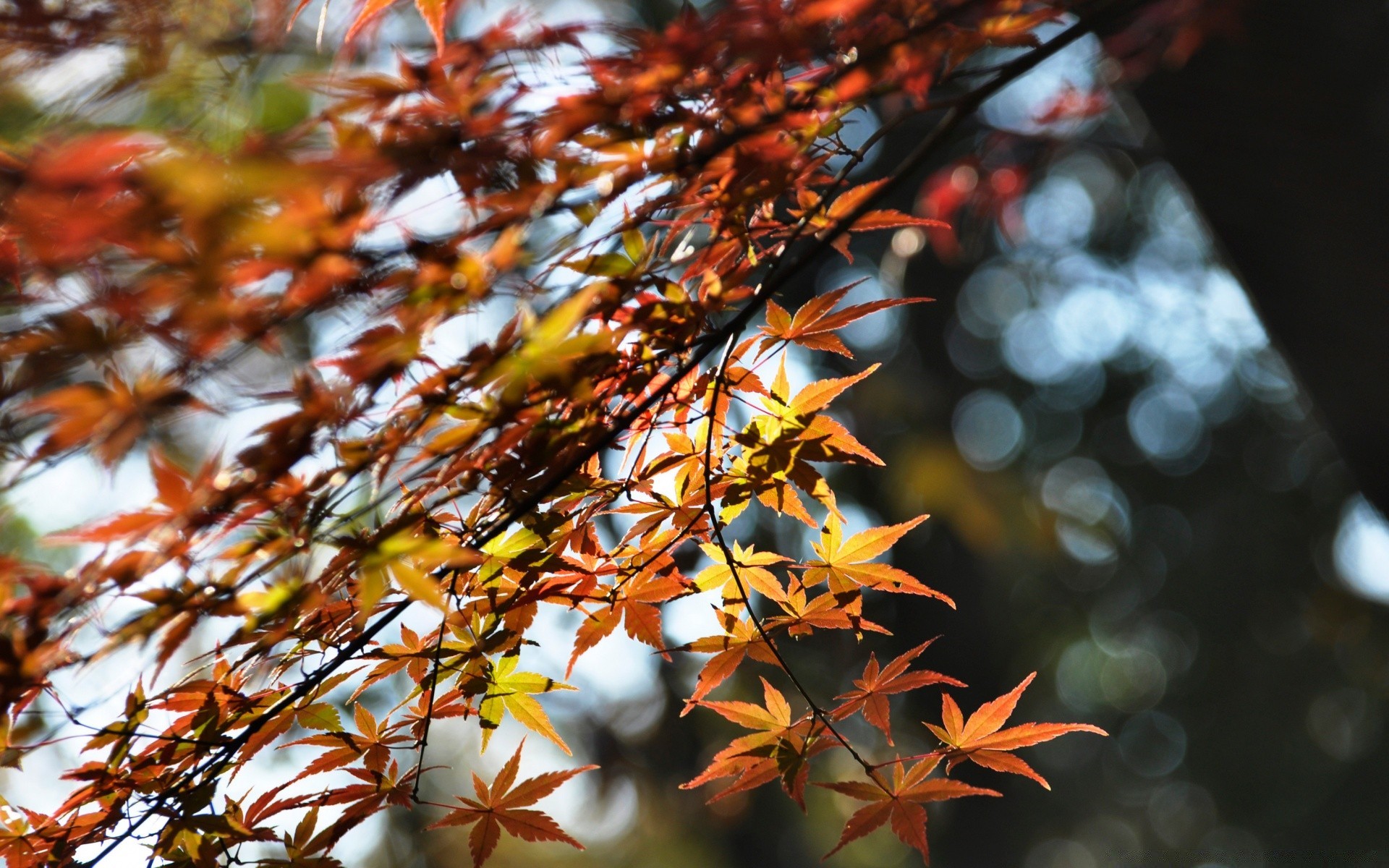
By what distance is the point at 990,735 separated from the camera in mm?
718

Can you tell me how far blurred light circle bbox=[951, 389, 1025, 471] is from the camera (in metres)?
5.94

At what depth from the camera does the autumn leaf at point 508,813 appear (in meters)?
0.74

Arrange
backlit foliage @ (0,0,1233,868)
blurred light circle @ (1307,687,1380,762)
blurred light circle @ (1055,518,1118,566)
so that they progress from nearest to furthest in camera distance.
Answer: backlit foliage @ (0,0,1233,868) → blurred light circle @ (1055,518,1118,566) → blurred light circle @ (1307,687,1380,762)

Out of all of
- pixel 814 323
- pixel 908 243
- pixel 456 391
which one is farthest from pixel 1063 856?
pixel 456 391

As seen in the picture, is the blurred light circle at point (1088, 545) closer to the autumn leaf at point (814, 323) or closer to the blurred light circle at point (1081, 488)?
the blurred light circle at point (1081, 488)

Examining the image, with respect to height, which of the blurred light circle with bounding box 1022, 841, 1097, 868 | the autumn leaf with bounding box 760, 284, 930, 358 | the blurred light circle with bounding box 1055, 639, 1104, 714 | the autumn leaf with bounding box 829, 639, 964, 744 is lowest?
the blurred light circle with bounding box 1022, 841, 1097, 868

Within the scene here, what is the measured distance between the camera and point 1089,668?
7605 millimetres

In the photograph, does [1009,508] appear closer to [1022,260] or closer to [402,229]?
[1022,260]

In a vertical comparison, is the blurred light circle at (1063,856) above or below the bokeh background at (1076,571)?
below

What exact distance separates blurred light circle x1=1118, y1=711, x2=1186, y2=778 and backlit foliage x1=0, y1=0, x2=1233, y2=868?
8021 millimetres

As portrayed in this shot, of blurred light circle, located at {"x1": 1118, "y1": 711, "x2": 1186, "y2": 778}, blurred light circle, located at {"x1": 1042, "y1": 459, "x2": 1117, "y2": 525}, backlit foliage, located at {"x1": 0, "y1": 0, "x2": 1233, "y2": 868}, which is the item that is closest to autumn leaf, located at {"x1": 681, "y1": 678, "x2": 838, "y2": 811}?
backlit foliage, located at {"x1": 0, "y1": 0, "x2": 1233, "y2": 868}

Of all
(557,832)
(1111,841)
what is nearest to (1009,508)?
(557,832)

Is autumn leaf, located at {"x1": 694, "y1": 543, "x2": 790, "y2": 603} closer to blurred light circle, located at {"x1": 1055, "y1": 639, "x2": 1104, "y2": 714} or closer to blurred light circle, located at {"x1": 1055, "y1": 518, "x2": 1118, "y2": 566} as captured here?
blurred light circle, located at {"x1": 1055, "y1": 518, "x2": 1118, "y2": 566}

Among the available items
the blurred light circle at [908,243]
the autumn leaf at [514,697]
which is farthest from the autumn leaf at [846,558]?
the blurred light circle at [908,243]
